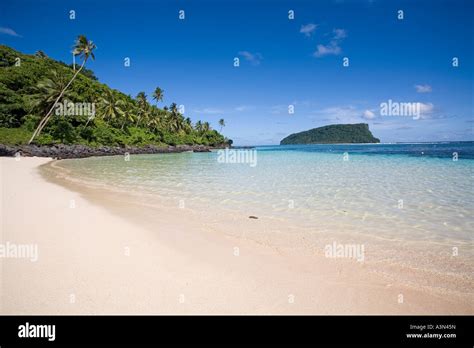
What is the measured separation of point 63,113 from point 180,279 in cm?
5638

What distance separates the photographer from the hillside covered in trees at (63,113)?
144ft

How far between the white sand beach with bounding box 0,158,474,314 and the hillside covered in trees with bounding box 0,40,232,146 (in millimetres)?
44222

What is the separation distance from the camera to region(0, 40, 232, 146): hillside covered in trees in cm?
4403

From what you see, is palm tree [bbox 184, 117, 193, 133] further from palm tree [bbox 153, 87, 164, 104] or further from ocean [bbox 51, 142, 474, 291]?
ocean [bbox 51, 142, 474, 291]

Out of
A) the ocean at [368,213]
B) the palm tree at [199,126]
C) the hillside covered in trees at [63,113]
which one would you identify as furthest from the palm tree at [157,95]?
the ocean at [368,213]

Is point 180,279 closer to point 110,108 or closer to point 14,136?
point 14,136

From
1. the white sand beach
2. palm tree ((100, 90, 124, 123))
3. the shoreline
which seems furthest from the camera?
palm tree ((100, 90, 124, 123))

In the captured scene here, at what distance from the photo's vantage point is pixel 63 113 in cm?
4838

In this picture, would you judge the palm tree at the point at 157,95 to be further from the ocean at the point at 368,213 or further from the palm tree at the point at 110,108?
the ocean at the point at 368,213

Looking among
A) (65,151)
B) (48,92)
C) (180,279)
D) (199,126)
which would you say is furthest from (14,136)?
(199,126)

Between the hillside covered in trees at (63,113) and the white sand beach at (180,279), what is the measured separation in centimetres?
4422

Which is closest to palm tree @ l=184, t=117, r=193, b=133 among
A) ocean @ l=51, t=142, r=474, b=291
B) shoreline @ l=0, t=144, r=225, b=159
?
shoreline @ l=0, t=144, r=225, b=159
